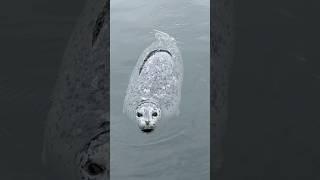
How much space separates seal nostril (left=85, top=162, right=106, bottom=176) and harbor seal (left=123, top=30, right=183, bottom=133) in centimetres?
27

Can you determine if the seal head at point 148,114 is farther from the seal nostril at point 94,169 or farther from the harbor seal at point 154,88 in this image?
the seal nostril at point 94,169

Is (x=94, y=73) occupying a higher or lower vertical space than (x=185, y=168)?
higher

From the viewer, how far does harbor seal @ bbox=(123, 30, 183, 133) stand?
2.22m

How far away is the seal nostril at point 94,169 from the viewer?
2.39 metres

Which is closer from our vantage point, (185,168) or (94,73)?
(185,168)

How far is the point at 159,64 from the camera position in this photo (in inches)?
91.6
